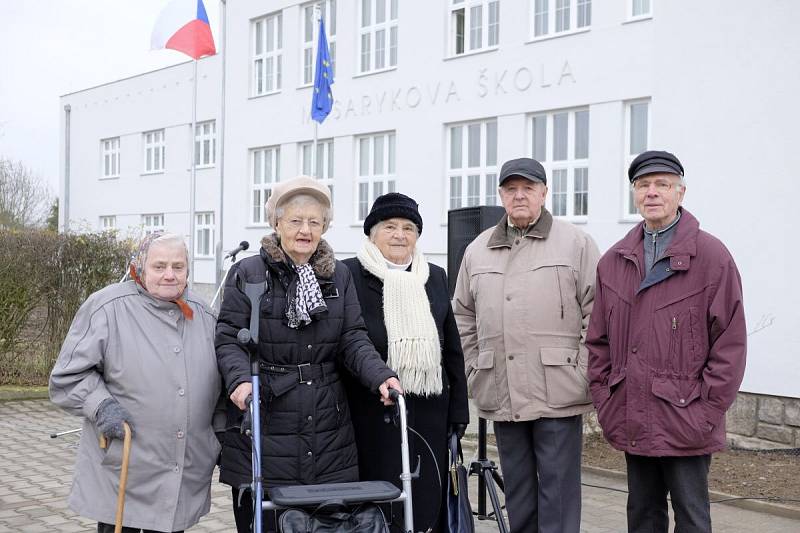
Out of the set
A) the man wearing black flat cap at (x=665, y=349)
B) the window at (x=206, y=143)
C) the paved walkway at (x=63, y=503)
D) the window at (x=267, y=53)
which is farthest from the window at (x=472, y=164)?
the man wearing black flat cap at (x=665, y=349)

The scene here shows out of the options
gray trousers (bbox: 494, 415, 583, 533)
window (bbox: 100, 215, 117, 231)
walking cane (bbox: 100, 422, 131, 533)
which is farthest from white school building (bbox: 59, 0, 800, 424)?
walking cane (bbox: 100, 422, 131, 533)

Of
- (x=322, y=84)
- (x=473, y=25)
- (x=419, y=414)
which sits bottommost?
(x=419, y=414)

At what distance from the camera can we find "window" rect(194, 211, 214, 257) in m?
25.1

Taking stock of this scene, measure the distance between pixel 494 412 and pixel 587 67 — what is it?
10.7m

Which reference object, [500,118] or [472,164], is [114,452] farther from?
[472,164]

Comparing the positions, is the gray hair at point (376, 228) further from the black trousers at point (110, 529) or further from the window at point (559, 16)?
the window at point (559, 16)

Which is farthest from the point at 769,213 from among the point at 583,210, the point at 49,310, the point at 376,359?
the point at 49,310

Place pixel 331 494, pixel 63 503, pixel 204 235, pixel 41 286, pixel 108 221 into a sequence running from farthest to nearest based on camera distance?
pixel 108 221, pixel 204 235, pixel 41 286, pixel 63 503, pixel 331 494

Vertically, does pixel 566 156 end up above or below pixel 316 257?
above

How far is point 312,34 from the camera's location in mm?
20078

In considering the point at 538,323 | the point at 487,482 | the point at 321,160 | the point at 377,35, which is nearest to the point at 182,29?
the point at 377,35

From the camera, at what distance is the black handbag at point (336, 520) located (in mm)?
3139

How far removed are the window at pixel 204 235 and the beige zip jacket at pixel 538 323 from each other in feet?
70.2

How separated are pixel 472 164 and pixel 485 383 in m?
12.3
